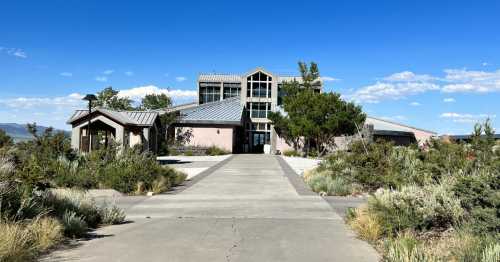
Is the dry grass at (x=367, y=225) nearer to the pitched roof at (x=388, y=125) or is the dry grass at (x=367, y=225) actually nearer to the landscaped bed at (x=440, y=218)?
the landscaped bed at (x=440, y=218)

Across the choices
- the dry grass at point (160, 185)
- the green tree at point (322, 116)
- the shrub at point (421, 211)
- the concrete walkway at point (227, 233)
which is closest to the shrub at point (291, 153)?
the green tree at point (322, 116)

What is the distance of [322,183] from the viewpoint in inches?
613

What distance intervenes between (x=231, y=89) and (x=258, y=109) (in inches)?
362

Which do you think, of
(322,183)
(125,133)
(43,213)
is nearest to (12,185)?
(43,213)

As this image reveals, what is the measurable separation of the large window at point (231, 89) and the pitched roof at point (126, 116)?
35727 millimetres

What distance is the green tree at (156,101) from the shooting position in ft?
230

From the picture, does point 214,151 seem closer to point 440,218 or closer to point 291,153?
point 291,153

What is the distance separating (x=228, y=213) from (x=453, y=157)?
6.86 meters

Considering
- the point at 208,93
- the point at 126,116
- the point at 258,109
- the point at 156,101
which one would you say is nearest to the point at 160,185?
the point at 126,116

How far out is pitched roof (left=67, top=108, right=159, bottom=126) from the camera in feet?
77.2

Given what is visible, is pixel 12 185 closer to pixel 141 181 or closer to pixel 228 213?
pixel 228 213

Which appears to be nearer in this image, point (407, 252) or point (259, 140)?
point (407, 252)

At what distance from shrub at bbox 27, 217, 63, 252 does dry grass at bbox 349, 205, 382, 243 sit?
16.3 ft

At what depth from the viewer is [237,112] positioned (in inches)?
1925
